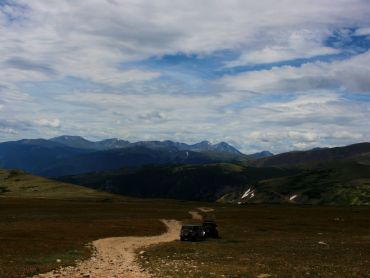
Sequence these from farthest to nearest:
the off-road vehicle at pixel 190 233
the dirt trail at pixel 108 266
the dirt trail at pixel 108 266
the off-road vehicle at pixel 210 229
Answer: the off-road vehicle at pixel 210 229 < the off-road vehicle at pixel 190 233 < the dirt trail at pixel 108 266 < the dirt trail at pixel 108 266

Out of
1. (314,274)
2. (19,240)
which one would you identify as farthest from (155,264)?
(19,240)

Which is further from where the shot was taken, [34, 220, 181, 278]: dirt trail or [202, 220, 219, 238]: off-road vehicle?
[202, 220, 219, 238]: off-road vehicle

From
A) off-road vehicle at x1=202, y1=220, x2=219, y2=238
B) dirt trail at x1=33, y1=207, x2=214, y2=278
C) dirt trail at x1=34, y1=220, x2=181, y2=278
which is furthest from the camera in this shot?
off-road vehicle at x1=202, y1=220, x2=219, y2=238

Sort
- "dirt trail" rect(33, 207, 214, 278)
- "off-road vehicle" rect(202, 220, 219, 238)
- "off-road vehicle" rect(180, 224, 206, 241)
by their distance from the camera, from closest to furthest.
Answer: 1. "dirt trail" rect(33, 207, 214, 278)
2. "off-road vehicle" rect(180, 224, 206, 241)
3. "off-road vehicle" rect(202, 220, 219, 238)

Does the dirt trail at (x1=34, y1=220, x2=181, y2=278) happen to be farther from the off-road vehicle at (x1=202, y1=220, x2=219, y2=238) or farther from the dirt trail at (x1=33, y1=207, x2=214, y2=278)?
the off-road vehicle at (x1=202, y1=220, x2=219, y2=238)

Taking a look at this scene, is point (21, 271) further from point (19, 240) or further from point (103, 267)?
point (19, 240)

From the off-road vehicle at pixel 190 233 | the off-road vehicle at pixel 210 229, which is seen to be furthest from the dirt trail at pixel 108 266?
the off-road vehicle at pixel 210 229

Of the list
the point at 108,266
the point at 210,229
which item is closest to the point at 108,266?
the point at 108,266

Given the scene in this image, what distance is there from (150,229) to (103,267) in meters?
49.9

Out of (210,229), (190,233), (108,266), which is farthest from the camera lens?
(210,229)

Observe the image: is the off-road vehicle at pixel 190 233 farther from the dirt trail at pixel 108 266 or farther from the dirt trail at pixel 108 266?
the dirt trail at pixel 108 266

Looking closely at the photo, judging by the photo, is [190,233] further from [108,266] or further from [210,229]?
[108,266]

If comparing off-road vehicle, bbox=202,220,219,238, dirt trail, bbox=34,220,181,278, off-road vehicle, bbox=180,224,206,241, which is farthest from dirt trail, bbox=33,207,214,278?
off-road vehicle, bbox=202,220,219,238

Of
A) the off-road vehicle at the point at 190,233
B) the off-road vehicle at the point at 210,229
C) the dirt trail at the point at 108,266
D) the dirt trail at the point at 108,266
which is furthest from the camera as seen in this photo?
the off-road vehicle at the point at 210,229
